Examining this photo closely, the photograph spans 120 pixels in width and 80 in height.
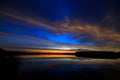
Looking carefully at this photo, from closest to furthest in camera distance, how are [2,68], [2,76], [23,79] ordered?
[2,76] < [2,68] < [23,79]

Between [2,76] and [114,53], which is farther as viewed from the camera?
[114,53]

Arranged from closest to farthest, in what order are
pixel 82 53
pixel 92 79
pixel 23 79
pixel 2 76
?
pixel 2 76, pixel 23 79, pixel 92 79, pixel 82 53

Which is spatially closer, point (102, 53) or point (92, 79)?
point (92, 79)

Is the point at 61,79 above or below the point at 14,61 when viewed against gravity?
below

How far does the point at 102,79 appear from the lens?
75.7 ft

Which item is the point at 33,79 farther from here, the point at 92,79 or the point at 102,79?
the point at 102,79

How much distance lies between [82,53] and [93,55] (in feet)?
28.7

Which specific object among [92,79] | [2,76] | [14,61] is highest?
[14,61]

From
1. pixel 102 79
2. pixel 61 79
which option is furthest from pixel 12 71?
pixel 102 79

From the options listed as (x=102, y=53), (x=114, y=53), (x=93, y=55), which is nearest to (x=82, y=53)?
(x=93, y=55)

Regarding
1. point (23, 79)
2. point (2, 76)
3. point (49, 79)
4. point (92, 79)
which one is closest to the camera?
point (2, 76)

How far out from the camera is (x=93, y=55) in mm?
105188

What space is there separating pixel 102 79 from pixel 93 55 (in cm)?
8450

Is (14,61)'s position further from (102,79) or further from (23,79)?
(102,79)
